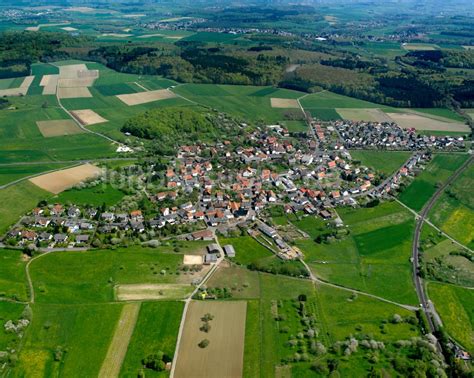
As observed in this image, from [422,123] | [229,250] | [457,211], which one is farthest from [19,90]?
[457,211]

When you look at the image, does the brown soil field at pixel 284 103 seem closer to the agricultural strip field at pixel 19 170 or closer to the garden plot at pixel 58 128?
the garden plot at pixel 58 128

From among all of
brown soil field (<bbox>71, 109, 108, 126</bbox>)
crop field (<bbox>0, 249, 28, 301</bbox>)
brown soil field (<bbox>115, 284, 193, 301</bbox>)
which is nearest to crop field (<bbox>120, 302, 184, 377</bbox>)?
brown soil field (<bbox>115, 284, 193, 301</bbox>)

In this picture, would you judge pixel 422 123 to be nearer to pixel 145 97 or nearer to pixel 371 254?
pixel 371 254

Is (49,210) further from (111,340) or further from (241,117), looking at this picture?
(241,117)

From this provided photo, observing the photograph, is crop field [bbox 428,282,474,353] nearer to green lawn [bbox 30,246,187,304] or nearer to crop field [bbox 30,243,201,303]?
crop field [bbox 30,243,201,303]

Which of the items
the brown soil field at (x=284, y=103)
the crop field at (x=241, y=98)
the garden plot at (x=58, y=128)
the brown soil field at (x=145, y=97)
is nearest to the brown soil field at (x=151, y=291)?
the garden plot at (x=58, y=128)
